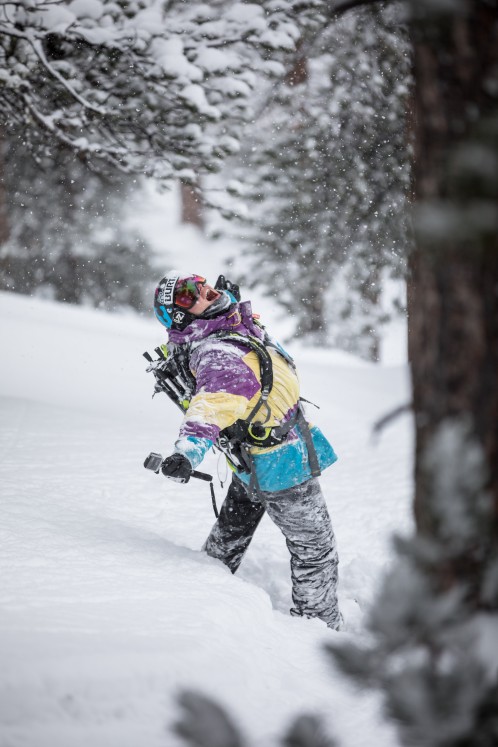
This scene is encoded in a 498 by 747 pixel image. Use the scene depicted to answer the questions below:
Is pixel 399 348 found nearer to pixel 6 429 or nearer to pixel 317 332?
pixel 317 332

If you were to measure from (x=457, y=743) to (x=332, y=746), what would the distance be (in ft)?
0.76

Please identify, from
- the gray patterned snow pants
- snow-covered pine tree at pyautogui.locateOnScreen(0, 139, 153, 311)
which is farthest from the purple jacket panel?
snow-covered pine tree at pyautogui.locateOnScreen(0, 139, 153, 311)

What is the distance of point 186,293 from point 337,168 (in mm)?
5631

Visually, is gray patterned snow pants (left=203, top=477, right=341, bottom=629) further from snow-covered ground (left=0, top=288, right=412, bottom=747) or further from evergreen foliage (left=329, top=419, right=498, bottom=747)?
evergreen foliage (left=329, top=419, right=498, bottom=747)

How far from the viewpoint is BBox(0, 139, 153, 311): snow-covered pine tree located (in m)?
15.8

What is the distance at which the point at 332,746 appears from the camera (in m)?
1.11

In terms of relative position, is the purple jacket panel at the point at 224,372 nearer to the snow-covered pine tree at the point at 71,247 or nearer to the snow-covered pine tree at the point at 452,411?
the snow-covered pine tree at the point at 452,411

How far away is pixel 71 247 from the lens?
1673 centimetres

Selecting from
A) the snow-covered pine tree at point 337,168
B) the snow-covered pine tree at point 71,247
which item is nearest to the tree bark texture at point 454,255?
the snow-covered pine tree at point 337,168

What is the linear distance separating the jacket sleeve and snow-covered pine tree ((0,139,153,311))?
1338 cm

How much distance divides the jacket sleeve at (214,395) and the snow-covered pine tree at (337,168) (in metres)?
3.29

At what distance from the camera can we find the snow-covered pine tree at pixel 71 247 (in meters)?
15.8

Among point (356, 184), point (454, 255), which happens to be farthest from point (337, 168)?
point (454, 255)

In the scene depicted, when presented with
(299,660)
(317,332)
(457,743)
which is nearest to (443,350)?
(457,743)
